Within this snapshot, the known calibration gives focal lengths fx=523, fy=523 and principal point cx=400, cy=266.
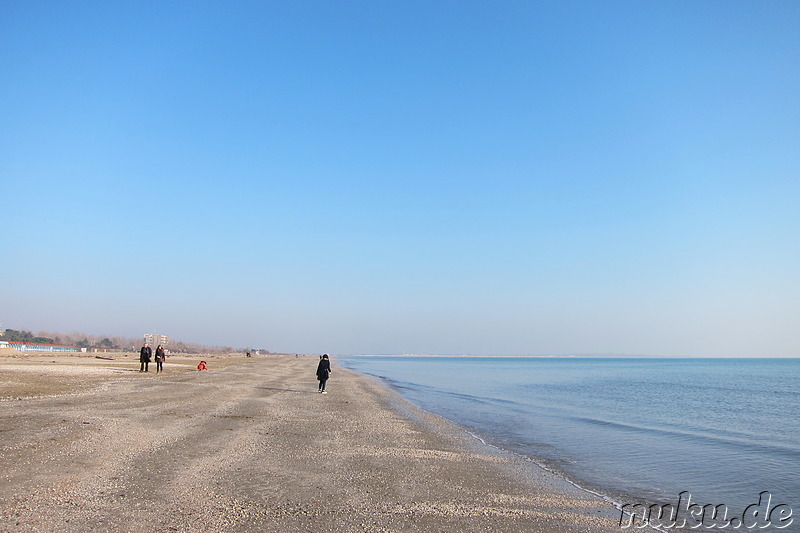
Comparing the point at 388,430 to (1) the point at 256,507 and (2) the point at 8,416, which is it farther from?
(2) the point at 8,416

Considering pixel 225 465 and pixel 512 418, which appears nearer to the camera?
pixel 225 465

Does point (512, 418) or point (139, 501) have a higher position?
point (139, 501)

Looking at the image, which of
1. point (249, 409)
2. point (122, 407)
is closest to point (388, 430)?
point (249, 409)

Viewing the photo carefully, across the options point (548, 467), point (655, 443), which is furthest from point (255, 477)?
point (655, 443)

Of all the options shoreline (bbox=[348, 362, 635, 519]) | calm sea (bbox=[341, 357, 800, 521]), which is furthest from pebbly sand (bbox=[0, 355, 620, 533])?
calm sea (bbox=[341, 357, 800, 521])

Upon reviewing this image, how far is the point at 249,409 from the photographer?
1962 cm

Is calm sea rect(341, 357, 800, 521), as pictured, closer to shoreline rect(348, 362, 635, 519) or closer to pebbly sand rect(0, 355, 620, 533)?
shoreline rect(348, 362, 635, 519)

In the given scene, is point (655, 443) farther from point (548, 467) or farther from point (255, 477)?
point (255, 477)

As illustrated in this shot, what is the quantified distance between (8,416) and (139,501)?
9.53 meters

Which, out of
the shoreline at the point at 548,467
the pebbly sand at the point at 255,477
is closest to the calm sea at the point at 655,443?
the shoreline at the point at 548,467

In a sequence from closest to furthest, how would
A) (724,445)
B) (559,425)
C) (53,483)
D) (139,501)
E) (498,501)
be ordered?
(139,501) < (53,483) < (498,501) < (724,445) < (559,425)

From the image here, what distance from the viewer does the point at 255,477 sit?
372 inches

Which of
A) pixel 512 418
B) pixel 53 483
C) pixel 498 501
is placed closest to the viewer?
pixel 53 483

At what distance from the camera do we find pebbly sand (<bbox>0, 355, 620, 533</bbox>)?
23.5ft
